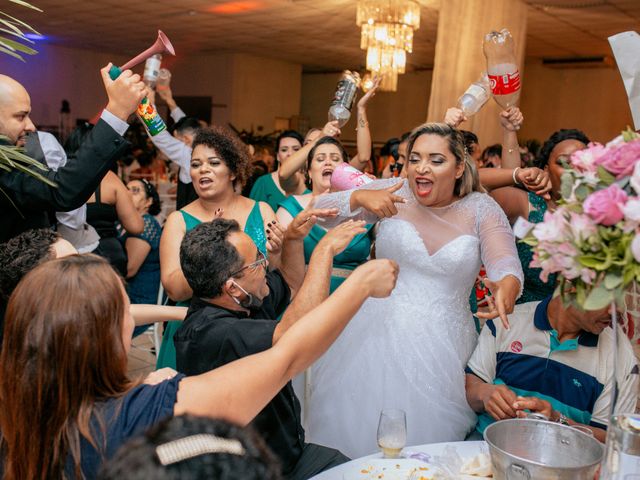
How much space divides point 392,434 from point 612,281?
2.29 ft

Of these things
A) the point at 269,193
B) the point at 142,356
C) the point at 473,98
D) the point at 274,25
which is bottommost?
the point at 142,356

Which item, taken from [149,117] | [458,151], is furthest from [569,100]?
[458,151]

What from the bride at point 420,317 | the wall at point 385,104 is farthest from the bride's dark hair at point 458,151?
the wall at point 385,104

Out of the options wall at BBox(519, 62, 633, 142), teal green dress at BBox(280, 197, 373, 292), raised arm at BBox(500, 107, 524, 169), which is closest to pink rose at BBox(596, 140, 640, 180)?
raised arm at BBox(500, 107, 524, 169)

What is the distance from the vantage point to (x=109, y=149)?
1.91 m

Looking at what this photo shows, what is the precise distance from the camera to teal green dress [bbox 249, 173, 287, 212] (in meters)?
4.11

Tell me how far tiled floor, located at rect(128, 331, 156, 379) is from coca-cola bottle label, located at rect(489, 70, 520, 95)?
2.64 meters

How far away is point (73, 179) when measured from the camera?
6.32 feet

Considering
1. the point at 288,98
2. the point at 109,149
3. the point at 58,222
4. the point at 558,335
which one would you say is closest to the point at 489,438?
the point at 558,335

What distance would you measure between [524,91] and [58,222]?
1015 centimetres

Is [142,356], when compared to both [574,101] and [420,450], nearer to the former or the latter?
[420,450]

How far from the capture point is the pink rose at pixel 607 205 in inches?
39.6

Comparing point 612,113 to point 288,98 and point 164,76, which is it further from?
point 164,76

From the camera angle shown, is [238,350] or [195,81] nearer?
[238,350]
